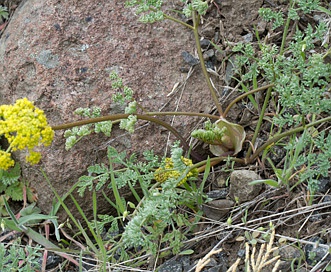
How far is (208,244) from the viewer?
3072mm

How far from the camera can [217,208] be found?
3.16 metres

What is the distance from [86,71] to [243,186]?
135 cm

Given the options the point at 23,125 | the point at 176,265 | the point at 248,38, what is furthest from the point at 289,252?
the point at 248,38

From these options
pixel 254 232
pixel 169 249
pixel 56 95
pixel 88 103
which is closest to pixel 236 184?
pixel 254 232

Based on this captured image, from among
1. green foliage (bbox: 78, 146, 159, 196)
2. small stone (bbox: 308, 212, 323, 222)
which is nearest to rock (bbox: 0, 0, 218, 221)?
green foliage (bbox: 78, 146, 159, 196)

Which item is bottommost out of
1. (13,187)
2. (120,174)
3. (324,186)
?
(324,186)

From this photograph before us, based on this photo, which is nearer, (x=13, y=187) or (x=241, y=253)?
(x=241, y=253)

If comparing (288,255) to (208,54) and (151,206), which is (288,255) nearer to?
(151,206)

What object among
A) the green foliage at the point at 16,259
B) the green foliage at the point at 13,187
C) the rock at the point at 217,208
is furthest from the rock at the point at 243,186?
the green foliage at the point at 13,187

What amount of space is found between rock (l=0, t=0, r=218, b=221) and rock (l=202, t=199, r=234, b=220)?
54 centimetres

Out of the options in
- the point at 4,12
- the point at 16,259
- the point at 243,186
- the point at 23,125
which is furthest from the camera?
the point at 4,12

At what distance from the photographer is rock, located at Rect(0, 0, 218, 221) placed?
347cm

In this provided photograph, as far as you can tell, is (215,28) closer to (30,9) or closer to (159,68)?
(159,68)

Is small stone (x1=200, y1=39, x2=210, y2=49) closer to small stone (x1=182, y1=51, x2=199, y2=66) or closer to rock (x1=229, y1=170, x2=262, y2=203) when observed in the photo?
small stone (x1=182, y1=51, x2=199, y2=66)
